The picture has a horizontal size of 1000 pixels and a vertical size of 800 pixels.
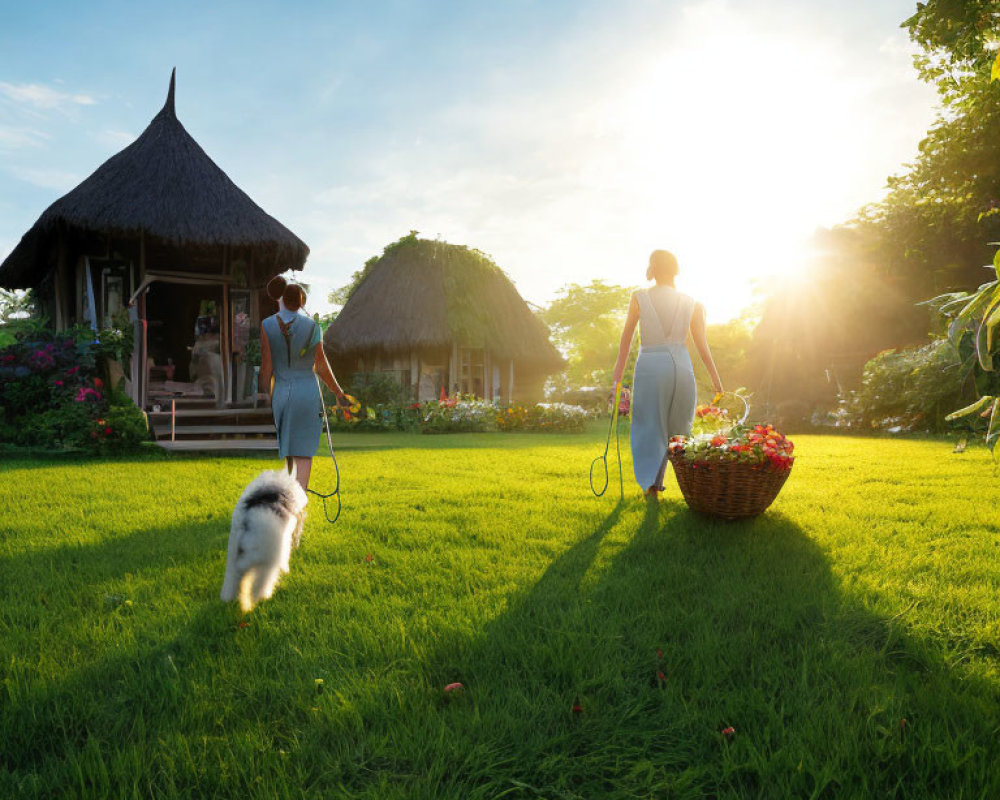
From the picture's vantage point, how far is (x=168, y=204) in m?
11.3

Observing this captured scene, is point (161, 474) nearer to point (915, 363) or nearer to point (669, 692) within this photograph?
point (669, 692)

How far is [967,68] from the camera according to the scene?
793 centimetres

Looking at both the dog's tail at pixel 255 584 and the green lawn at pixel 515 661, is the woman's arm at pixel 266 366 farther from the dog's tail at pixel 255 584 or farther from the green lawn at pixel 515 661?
the dog's tail at pixel 255 584

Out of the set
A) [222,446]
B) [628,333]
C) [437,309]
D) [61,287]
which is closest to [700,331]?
[628,333]

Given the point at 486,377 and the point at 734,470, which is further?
the point at 486,377

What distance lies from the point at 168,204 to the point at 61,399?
13.4ft

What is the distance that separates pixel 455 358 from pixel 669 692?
18.2 m

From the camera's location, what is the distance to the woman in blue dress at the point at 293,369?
4.23 metres

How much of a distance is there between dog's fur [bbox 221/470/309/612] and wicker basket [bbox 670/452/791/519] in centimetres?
260

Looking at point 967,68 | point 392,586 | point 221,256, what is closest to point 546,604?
point 392,586

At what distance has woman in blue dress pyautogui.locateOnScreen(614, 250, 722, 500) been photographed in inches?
184

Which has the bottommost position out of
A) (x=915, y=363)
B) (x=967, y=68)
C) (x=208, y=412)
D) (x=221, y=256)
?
(x=208, y=412)

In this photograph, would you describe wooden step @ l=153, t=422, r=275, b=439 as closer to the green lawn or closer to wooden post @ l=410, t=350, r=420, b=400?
the green lawn

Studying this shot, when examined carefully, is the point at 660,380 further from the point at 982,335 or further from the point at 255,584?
the point at 255,584
